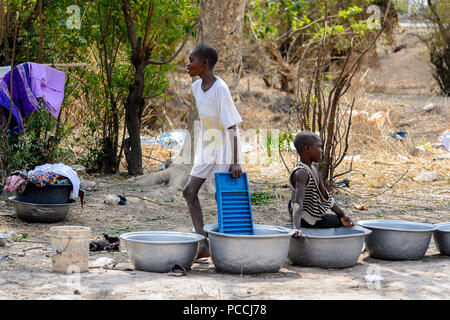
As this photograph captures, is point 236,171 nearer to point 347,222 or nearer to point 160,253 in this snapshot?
point 160,253

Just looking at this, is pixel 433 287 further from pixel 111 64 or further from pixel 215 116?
pixel 111 64

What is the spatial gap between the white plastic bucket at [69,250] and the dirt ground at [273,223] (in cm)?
9

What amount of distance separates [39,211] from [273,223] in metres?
2.27

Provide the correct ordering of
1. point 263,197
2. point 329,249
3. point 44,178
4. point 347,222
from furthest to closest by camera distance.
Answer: point 263,197
point 44,178
point 347,222
point 329,249

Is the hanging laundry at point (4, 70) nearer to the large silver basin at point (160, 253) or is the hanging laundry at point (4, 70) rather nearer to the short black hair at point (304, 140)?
the large silver basin at point (160, 253)

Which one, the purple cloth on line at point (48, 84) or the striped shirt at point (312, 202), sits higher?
the purple cloth on line at point (48, 84)

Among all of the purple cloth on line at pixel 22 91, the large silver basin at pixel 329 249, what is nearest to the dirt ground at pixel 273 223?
the large silver basin at pixel 329 249

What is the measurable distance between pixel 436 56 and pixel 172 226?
1165 centimetres

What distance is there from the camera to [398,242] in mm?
4438

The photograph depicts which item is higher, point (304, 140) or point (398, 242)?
point (304, 140)

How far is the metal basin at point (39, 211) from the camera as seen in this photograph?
5.60 m

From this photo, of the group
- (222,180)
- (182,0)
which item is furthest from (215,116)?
(182,0)

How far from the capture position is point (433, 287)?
3562 mm

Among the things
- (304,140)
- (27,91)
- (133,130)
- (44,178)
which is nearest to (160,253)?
(304,140)
